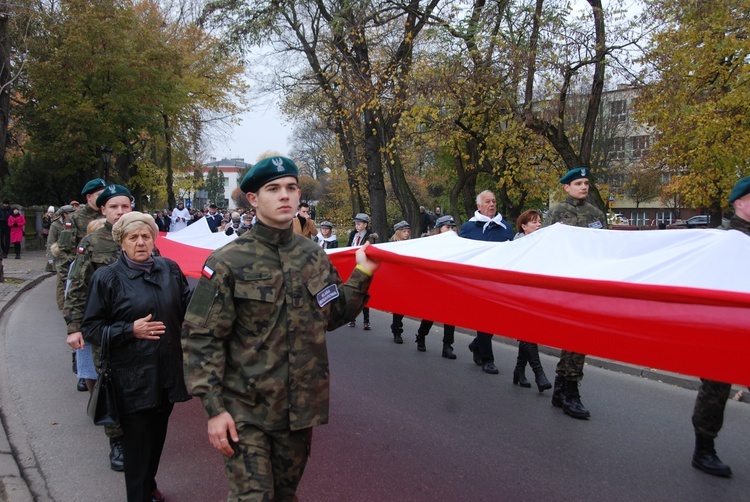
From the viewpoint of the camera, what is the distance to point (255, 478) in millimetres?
2602

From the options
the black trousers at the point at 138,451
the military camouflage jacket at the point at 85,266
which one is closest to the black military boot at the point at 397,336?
the military camouflage jacket at the point at 85,266

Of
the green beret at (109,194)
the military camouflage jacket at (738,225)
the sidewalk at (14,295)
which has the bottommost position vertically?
the sidewalk at (14,295)

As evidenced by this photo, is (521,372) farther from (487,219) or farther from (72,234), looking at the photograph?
(72,234)

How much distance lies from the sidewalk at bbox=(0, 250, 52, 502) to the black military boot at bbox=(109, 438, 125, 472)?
0.59 m

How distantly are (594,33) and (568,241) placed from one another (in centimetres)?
1154

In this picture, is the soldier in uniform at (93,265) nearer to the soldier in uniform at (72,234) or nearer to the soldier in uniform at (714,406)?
the soldier in uniform at (72,234)

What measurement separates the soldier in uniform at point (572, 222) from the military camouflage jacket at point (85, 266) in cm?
412

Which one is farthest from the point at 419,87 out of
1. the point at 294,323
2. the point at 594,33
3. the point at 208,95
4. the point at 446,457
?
the point at 208,95

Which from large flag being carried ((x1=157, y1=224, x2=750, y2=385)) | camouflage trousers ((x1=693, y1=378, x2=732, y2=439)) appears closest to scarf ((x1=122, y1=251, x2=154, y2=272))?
large flag being carried ((x1=157, y1=224, x2=750, y2=385))

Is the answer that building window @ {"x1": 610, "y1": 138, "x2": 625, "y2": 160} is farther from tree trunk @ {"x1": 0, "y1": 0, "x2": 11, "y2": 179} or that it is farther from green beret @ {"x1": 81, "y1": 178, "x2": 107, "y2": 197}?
green beret @ {"x1": 81, "y1": 178, "x2": 107, "y2": 197}

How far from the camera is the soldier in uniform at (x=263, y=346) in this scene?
2648 millimetres

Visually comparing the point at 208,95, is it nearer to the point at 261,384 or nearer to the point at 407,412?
the point at 407,412

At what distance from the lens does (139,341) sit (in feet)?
11.8

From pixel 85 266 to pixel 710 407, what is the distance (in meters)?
4.83
